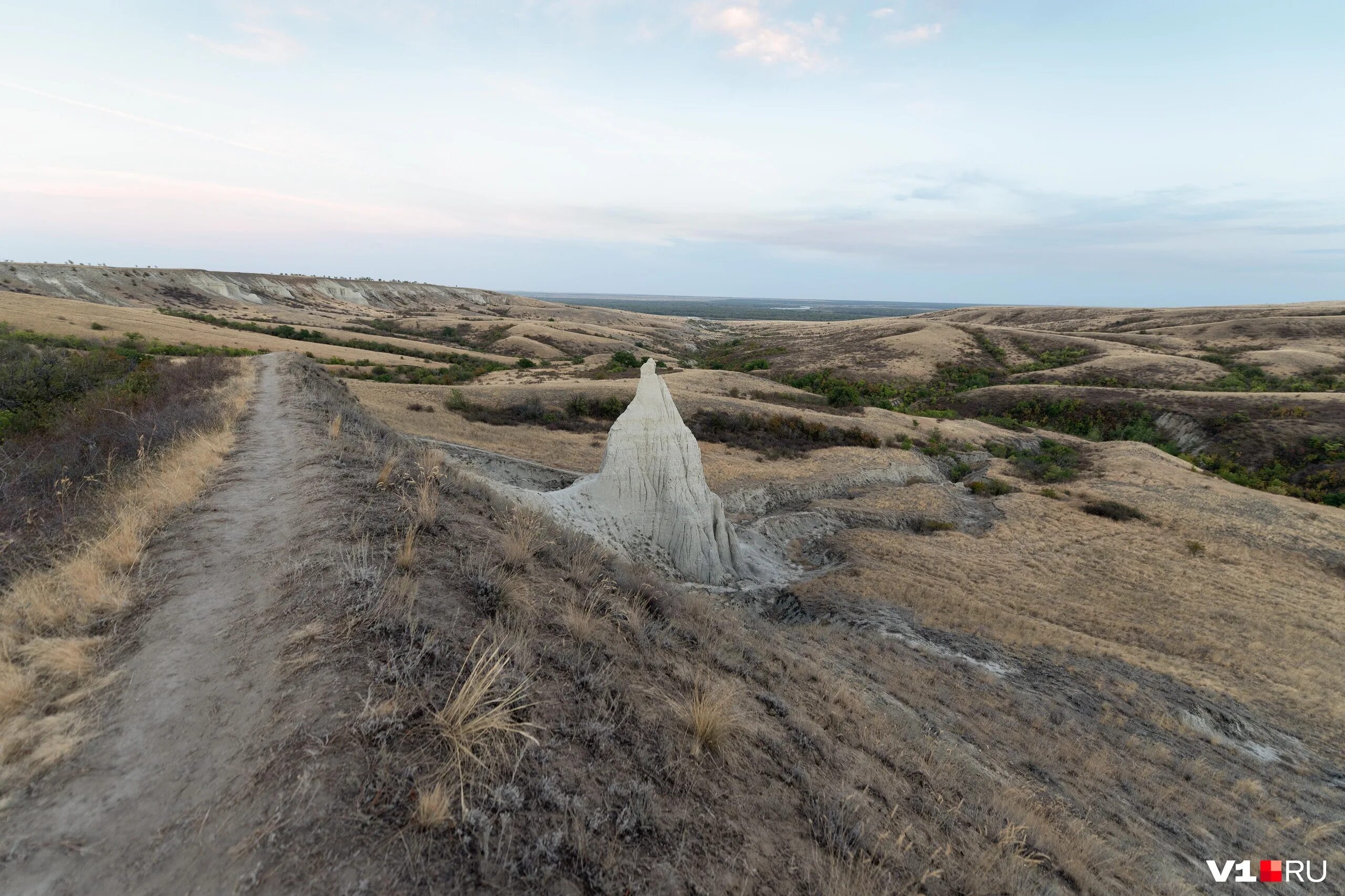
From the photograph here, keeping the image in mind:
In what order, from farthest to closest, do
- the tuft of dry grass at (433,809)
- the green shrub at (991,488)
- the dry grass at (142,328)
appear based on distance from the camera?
the dry grass at (142,328)
the green shrub at (991,488)
the tuft of dry grass at (433,809)

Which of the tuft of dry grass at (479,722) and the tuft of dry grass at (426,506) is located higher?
the tuft of dry grass at (426,506)

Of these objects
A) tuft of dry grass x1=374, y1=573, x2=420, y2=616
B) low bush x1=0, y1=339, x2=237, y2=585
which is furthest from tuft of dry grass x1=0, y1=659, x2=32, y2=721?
low bush x1=0, y1=339, x2=237, y2=585

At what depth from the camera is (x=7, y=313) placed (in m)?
35.0

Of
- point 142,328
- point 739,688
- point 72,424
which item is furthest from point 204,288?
point 739,688

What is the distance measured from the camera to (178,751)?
3332mm

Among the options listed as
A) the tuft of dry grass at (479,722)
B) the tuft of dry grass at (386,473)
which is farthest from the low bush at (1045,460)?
the tuft of dry grass at (479,722)

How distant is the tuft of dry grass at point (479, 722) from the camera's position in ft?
10.5

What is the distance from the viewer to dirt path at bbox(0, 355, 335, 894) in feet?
8.61

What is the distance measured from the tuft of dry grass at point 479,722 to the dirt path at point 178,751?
988 mm

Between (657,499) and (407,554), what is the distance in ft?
37.9

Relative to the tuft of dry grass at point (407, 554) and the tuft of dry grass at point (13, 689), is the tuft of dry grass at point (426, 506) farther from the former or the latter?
the tuft of dry grass at point (13, 689)

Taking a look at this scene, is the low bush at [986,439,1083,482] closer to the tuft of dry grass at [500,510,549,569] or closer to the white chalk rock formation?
the white chalk rock formation

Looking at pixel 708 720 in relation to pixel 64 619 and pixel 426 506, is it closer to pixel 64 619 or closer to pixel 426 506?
pixel 426 506

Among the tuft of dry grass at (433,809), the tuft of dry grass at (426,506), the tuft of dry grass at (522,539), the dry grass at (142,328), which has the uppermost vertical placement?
the dry grass at (142,328)
